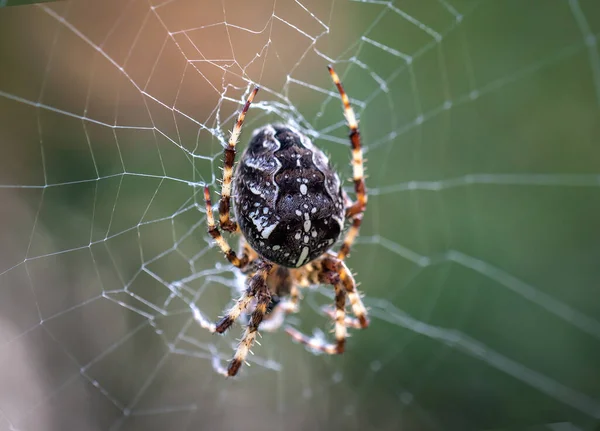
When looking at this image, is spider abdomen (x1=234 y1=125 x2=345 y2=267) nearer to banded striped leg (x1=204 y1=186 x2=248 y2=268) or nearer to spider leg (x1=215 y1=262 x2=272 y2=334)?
banded striped leg (x1=204 y1=186 x2=248 y2=268)

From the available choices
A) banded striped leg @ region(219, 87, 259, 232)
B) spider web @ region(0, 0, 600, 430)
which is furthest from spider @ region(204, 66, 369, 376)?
spider web @ region(0, 0, 600, 430)

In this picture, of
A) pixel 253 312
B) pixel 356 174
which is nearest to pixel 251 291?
pixel 253 312

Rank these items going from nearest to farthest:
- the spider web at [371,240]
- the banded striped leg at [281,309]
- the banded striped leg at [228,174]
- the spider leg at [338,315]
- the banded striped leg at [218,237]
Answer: the banded striped leg at [228,174] → the banded striped leg at [218,237] → the spider leg at [338,315] → the banded striped leg at [281,309] → the spider web at [371,240]

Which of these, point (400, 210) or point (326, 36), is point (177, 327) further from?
point (326, 36)

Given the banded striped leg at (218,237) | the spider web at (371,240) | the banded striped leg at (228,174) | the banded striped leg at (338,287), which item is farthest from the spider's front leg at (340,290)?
the spider web at (371,240)

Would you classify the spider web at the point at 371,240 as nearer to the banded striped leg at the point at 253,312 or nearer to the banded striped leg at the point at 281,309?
the banded striped leg at the point at 281,309
